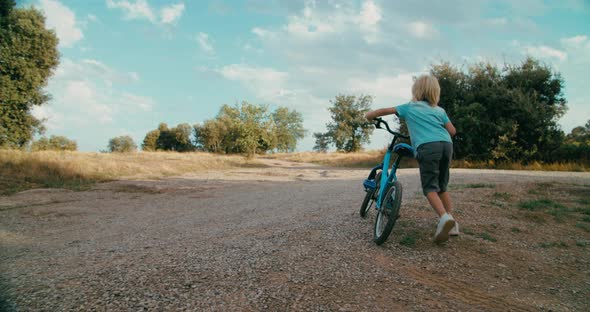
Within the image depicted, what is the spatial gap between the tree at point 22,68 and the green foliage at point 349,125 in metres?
35.0

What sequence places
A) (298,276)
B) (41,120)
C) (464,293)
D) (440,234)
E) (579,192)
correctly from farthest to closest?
(41,120), (579,192), (440,234), (298,276), (464,293)

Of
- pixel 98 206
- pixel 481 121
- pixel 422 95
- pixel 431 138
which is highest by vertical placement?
pixel 481 121

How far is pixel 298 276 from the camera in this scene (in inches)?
111

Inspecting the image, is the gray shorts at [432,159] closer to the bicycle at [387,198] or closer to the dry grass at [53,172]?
the bicycle at [387,198]

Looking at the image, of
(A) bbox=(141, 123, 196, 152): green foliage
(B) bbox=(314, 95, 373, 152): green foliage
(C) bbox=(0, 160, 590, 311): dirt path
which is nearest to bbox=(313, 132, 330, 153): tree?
(B) bbox=(314, 95, 373, 152): green foliage

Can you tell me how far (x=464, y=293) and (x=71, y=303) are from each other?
10.6ft

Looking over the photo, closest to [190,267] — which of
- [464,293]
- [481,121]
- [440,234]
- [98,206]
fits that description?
[464,293]

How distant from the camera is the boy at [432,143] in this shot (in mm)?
3549

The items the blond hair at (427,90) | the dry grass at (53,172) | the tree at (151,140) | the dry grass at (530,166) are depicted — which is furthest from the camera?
the tree at (151,140)

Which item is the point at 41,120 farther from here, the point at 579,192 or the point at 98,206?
the point at 579,192

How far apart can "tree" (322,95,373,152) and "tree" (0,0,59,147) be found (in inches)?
1377

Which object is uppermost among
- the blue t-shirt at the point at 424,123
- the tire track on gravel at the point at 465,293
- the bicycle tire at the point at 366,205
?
the blue t-shirt at the point at 424,123

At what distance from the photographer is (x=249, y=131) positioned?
105 feet

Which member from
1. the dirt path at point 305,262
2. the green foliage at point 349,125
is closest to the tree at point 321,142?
the green foliage at point 349,125
